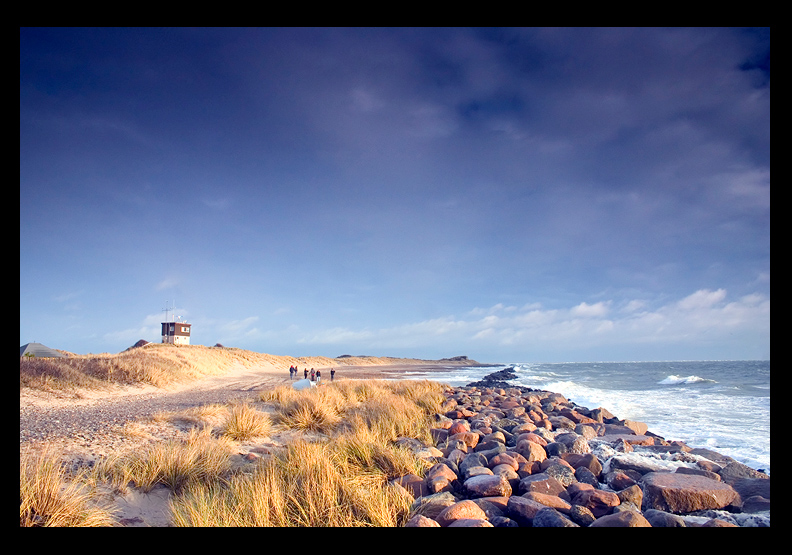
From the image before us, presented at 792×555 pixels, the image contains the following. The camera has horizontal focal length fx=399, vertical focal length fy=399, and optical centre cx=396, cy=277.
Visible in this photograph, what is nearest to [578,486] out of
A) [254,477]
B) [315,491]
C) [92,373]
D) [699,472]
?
[699,472]

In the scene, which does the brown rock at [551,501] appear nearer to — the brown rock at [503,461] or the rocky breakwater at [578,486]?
the rocky breakwater at [578,486]

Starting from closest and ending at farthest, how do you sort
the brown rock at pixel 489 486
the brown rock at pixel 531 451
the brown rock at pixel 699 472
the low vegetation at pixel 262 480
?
the low vegetation at pixel 262 480 < the brown rock at pixel 489 486 < the brown rock at pixel 699 472 < the brown rock at pixel 531 451

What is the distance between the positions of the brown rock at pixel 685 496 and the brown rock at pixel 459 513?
2.20 m

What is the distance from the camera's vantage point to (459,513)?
3.98m

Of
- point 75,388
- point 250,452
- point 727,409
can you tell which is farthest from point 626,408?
point 75,388

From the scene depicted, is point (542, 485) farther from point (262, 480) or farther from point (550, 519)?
point (262, 480)

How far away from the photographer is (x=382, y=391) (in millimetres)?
13422

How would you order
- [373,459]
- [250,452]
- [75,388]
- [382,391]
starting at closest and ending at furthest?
[373,459] < [250,452] < [382,391] < [75,388]

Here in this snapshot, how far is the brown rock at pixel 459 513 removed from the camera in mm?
3912

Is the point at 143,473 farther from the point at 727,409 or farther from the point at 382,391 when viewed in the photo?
the point at 727,409

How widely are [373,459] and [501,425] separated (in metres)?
4.89

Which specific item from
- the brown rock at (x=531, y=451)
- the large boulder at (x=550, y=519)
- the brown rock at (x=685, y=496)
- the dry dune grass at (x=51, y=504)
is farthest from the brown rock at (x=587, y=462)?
the dry dune grass at (x=51, y=504)

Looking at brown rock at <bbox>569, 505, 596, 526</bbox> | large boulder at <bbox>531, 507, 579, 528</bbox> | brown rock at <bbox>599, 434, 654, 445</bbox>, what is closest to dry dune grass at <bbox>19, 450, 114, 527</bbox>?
large boulder at <bbox>531, 507, 579, 528</bbox>
